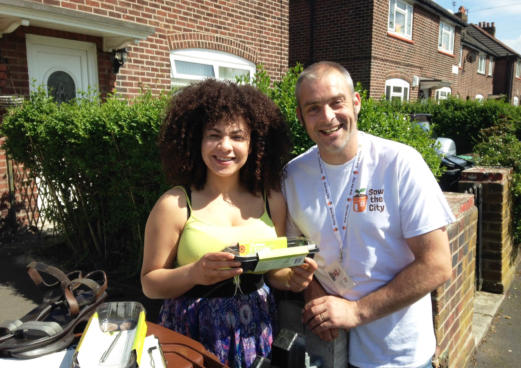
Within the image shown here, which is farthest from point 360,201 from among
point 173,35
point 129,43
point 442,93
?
point 442,93

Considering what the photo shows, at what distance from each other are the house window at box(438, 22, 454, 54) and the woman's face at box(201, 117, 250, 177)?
795 inches

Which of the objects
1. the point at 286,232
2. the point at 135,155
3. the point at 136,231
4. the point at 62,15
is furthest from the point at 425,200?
A: the point at 62,15

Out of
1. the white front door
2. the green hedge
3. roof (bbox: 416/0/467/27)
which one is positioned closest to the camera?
the green hedge

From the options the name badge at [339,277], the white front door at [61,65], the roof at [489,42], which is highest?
the roof at [489,42]

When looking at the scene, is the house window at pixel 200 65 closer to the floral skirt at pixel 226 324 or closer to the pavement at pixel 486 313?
→ the pavement at pixel 486 313

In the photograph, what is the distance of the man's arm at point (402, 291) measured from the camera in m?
1.60

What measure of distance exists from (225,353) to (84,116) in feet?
10.2

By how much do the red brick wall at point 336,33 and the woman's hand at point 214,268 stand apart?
45.1 feet

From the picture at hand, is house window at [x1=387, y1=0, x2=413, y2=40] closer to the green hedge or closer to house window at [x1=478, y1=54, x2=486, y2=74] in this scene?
house window at [x1=478, y1=54, x2=486, y2=74]

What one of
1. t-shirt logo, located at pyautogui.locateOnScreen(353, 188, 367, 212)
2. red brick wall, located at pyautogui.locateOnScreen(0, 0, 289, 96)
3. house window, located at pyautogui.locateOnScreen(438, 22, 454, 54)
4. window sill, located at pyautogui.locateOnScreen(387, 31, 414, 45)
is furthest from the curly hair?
house window, located at pyautogui.locateOnScreen(438, 22, 454, 54)

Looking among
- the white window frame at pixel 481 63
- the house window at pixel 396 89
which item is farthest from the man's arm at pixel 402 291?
the white window frame at pixel 481 63

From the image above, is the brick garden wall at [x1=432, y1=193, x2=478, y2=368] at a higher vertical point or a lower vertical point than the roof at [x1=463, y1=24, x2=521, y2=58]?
lower

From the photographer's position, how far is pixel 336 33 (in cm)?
1486

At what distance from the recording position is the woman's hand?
4.68ft
